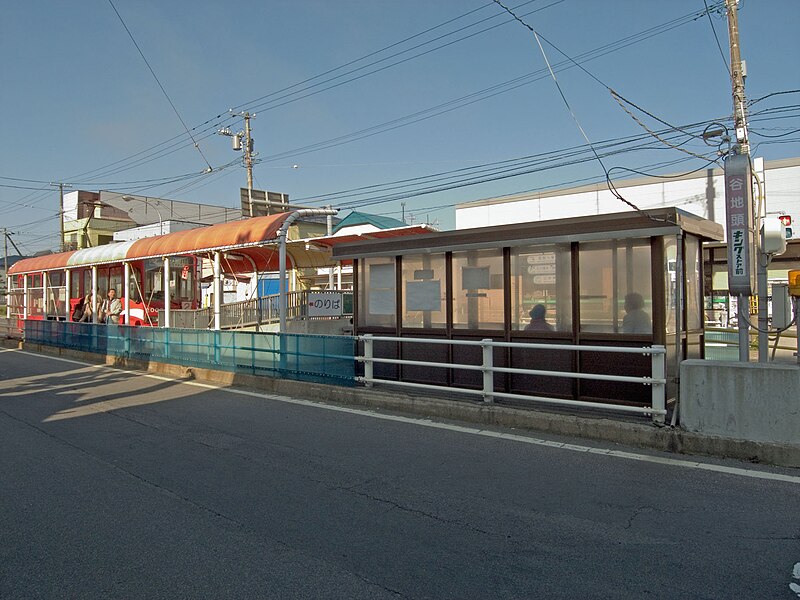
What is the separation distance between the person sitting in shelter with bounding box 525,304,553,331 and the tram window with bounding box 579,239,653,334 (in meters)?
0.56

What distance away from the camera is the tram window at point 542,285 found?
29.2ft

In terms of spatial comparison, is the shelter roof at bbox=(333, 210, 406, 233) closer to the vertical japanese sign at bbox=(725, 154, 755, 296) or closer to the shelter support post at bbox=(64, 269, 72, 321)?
the shelter support post at bbox=(64, 269, 72, 321)

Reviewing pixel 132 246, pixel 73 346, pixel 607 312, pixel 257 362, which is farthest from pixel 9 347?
pixel 607 312

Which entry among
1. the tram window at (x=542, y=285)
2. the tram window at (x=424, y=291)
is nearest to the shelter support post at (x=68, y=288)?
the tram window at (x=424, y=291)

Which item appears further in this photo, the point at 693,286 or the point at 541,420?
the point at 693,286

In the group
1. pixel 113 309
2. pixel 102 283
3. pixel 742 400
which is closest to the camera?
pixel 742 400

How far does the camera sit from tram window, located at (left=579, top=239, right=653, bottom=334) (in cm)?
820

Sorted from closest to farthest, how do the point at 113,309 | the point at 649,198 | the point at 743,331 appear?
1. the point at 743,331
2. the point at 113,309
3. the point at 649,198

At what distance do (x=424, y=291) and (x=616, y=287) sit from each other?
3.23 meters

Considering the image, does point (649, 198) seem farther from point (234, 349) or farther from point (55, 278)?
point (55, 278)

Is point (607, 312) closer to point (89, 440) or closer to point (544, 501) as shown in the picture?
point (544, 501)

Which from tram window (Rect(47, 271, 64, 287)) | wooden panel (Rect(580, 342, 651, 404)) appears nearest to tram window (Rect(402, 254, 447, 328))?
wooden panel (Rect(580, 342, 651, 404))

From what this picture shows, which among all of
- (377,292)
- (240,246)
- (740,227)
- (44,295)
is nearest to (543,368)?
(740,227)

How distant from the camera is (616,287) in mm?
8398
